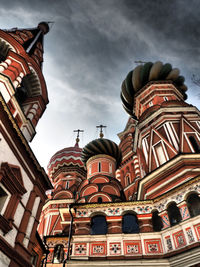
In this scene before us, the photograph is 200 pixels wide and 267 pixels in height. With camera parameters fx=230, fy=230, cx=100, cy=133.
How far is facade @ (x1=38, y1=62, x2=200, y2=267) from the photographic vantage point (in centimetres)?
930

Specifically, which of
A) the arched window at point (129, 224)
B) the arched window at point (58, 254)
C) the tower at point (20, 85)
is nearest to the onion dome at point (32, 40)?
→ the tower at point (20, 85)

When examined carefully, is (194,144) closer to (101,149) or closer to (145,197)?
(145,197)

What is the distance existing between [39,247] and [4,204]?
4.91 m

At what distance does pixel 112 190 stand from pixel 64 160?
562 inches

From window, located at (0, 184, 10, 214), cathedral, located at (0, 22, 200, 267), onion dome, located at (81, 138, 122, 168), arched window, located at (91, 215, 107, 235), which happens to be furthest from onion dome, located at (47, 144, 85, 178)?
window, located at (0, 184, 10, 214)

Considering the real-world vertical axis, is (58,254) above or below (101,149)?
below

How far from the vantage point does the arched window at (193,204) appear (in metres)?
9.66

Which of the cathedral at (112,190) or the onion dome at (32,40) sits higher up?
the onion dome at (32,40)

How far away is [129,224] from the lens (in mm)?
10836

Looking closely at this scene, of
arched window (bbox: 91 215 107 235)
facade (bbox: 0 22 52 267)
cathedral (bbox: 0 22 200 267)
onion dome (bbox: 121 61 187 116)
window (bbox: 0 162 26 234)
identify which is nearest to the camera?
window (bbox: 0 162 26 234)

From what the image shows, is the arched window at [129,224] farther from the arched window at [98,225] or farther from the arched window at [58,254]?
the arched window at [58,254]

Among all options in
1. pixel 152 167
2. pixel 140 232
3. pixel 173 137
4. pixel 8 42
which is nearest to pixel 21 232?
pixel 140 232

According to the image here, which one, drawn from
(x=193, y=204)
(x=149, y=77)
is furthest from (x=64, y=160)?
(x=193, y=204)

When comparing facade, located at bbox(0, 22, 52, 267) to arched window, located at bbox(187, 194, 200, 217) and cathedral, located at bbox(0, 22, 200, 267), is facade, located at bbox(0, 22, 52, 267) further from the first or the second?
arched window, located at bbox(187, 194, 200, 217)
